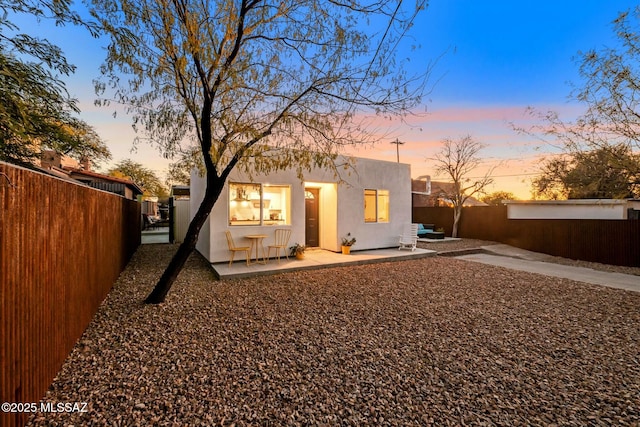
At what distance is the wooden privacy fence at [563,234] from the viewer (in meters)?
8.32

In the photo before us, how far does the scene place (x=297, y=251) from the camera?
24.2 feet

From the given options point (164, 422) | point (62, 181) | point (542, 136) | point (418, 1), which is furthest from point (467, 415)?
point (542, 136)

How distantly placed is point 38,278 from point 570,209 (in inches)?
655

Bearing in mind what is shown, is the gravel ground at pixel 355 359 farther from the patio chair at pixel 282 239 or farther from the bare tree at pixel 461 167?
the bare tree at pixel 461 167

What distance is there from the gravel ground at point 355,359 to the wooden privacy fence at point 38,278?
283 mm

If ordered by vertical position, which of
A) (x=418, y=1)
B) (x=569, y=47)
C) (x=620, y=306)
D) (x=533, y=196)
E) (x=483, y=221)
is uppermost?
(x=569, y=47)

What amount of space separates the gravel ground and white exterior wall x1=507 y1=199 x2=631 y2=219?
8.40m

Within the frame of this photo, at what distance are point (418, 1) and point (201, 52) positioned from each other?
2.84 metres

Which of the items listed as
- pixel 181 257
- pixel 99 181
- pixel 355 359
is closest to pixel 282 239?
pixel 181 257

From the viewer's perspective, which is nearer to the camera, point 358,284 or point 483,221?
point 358,284

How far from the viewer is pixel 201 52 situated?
3666 millimetres

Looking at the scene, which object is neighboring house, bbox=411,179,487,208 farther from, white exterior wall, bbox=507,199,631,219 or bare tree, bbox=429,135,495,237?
white exterior wall, bbox=507,199,631,219

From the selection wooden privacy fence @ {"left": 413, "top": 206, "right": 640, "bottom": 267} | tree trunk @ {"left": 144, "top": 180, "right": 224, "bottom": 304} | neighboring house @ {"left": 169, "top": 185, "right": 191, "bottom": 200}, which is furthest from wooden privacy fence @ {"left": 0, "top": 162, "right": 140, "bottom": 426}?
wooden privacy fence @ {"left": 413, "top": 206, "right": 640, "bottom": 267}

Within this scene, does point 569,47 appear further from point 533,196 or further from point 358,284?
point 533,196
